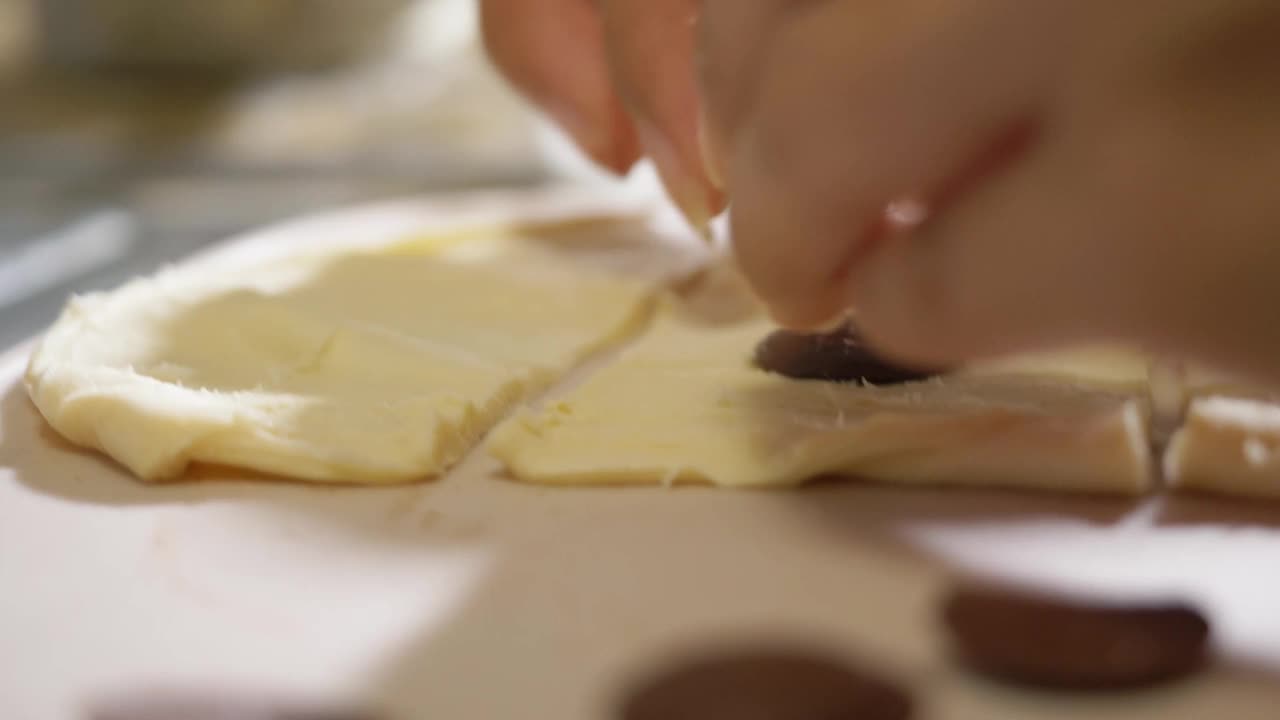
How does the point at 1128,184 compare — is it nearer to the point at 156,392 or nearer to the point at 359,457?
the point at 359,457

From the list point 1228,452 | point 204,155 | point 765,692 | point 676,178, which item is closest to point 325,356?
point 676,178

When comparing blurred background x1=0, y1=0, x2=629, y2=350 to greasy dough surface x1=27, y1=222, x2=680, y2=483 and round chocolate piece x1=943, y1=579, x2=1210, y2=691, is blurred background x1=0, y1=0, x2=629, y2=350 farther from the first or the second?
round chocolate piece x1=943, y1=579, x2=1210, y2=691

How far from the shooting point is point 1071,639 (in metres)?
0.53

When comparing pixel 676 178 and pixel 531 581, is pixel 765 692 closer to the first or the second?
pixel 531 581

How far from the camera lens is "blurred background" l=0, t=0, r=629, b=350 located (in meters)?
1.38

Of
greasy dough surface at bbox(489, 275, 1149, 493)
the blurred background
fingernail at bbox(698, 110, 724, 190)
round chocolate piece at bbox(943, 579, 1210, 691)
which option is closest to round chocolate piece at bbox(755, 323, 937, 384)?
greasy dough surface at bbox(489, 275, 1149, 493)

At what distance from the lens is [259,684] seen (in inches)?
20.8

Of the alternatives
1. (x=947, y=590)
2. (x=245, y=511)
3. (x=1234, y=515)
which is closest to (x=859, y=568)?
(x=947, y=590)

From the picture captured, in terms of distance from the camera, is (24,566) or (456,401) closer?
(24,566)

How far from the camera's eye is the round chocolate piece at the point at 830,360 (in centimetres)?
78

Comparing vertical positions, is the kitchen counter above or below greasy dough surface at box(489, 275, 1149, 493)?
above

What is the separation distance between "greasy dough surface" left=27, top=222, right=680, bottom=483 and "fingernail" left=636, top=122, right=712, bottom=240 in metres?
0.13

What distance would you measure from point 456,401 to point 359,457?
81 mm

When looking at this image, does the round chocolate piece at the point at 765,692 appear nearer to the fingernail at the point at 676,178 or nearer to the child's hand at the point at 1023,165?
the child's hand at the point at 1023,165
